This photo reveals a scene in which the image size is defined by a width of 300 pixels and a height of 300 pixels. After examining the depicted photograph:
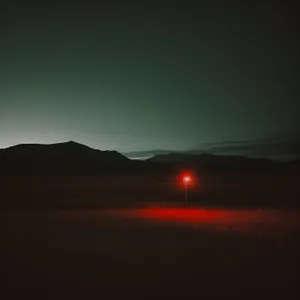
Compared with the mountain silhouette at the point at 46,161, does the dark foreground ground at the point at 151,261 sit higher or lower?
lower

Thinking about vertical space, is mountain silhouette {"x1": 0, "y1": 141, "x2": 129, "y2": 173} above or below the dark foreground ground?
above

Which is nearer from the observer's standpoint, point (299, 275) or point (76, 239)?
point (299, 275)

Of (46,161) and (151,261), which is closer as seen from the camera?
(151,261)

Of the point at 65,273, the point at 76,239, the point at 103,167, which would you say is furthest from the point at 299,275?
the point at 103,167

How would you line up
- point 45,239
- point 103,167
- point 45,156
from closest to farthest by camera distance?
point 45,239
point 103,167
point 45,156

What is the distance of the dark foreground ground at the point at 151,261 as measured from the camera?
1080 cm

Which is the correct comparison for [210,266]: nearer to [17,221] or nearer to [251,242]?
[251,242]

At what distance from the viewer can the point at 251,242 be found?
57.8ft

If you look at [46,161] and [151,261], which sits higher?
[46,161]

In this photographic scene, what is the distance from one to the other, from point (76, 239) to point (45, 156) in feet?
547

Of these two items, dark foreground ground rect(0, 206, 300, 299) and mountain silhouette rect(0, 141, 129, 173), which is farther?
mountain silhouette rect(0, 141, 129, 173)

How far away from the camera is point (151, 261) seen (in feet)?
46.5

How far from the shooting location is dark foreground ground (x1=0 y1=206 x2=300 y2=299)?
Result: 10.8 m

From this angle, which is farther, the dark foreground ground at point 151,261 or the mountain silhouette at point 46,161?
the mountain silhouette at point 46,161
